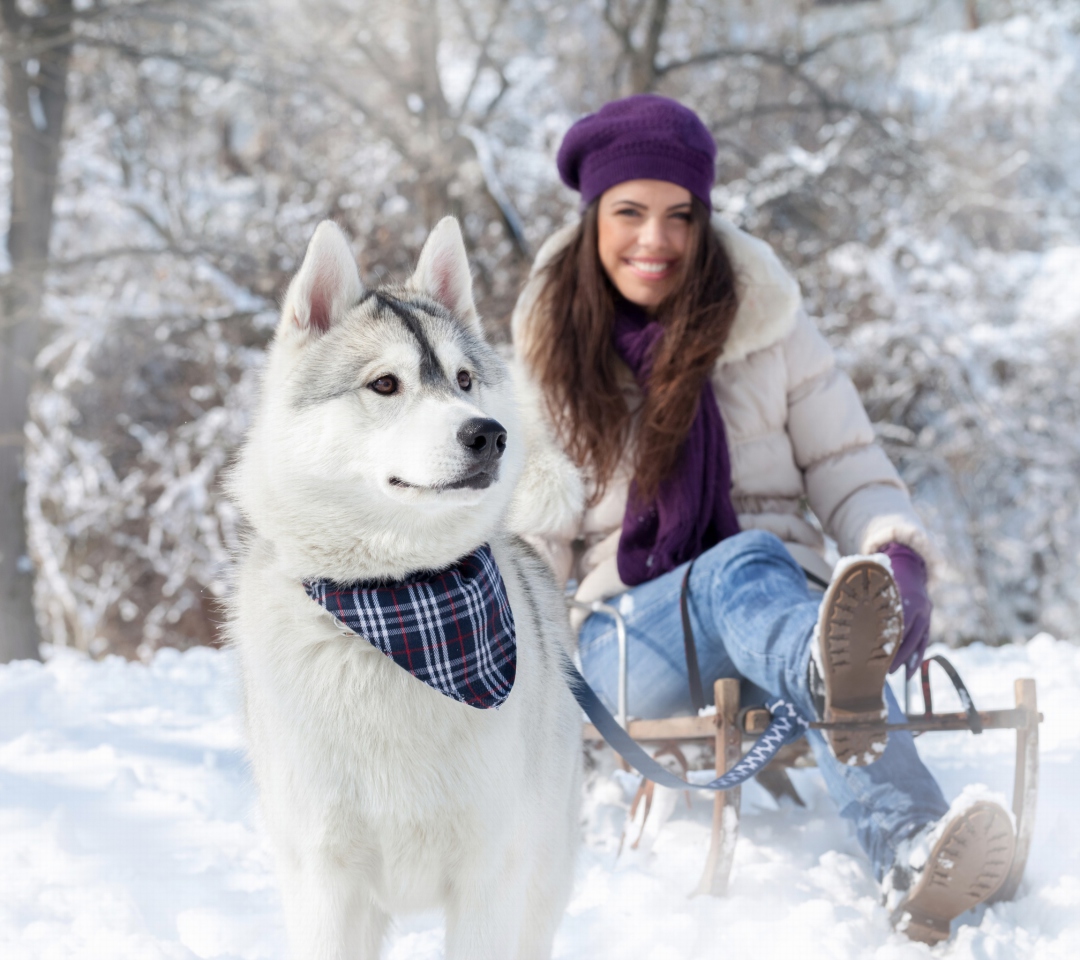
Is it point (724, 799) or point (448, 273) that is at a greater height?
point (448, 273)

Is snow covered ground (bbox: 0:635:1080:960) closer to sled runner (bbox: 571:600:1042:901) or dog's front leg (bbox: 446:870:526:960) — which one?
sled runner (bbox: 571:600:1042:901)

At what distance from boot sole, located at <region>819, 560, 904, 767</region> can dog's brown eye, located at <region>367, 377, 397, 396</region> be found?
0.95 metres

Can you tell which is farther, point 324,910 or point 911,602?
point 911,602

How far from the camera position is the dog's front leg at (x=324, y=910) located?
1581 mm

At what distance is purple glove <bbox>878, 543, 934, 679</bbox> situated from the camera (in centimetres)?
215

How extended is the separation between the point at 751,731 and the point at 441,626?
38.3 inches

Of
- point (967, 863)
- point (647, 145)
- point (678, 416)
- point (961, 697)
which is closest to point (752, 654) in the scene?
point (961, 697)

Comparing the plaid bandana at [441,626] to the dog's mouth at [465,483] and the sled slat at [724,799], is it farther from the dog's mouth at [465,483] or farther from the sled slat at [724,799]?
the sled slat at [724,799]

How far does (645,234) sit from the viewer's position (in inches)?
112

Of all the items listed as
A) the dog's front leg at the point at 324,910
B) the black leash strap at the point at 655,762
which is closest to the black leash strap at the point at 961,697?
the black leash strap at the point at 655,762

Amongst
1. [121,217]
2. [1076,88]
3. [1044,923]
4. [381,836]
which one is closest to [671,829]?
[1044,923]

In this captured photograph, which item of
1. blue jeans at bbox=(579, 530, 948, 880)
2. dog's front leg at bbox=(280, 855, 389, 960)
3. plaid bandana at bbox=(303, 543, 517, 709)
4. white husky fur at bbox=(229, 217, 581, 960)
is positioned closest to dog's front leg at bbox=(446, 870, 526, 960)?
white husky fur at bbox=(229, 217, 581, 960)

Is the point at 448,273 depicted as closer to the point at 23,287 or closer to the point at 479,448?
the point at 479,448

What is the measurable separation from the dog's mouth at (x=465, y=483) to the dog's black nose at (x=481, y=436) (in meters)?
0.03
